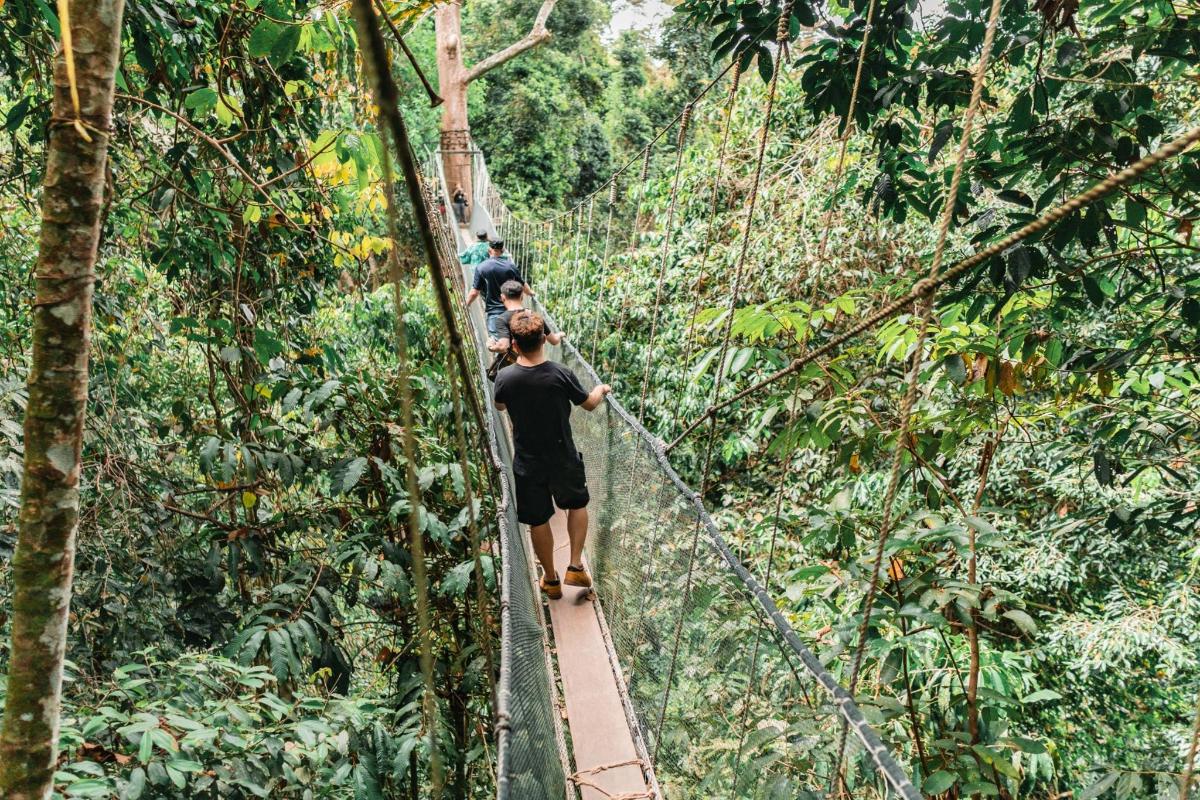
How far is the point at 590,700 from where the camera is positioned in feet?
6.24

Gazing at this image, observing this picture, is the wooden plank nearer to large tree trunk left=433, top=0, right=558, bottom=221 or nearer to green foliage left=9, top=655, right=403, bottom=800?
green foliage left=9, top=655, right=403, bottom=800

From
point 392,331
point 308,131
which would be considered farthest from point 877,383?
point 392,331

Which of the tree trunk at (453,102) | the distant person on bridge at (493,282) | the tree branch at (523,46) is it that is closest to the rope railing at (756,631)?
the distant person on bridge at (493,282)

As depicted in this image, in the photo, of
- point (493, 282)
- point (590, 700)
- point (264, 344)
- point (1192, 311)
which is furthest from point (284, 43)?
point (493, 282)

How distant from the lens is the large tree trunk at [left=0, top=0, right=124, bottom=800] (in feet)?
2.10

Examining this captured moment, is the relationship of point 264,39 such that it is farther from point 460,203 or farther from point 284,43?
point 460,203

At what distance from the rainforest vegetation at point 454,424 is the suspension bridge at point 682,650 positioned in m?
0.11

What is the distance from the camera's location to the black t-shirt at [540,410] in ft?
6.24

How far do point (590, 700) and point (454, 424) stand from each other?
83cm

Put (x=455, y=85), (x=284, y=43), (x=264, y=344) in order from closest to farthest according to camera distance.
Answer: (x=284, y=43) < (x=264, y=344) < (x=455, y=85)

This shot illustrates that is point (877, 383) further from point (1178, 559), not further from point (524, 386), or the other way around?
point (524, 386)

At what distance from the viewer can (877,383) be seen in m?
2.72

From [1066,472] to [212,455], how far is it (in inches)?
109

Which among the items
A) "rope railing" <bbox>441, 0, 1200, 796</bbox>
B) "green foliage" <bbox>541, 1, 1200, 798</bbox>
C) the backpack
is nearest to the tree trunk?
"green foliage" <bbox>541, 1, 1200, 798</bbox>
